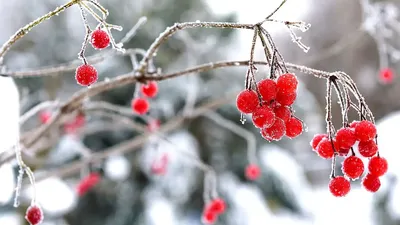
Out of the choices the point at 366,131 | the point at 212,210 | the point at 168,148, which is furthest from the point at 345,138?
the point at 168,148

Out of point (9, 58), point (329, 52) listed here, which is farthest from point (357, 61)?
point (329, 52)

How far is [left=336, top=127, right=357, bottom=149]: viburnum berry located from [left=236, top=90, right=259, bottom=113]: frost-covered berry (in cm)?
11

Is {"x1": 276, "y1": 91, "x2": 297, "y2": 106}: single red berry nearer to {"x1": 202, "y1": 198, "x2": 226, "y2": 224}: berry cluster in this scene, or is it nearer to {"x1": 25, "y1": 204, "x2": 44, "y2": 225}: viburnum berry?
{"x1": 25, "y1": 204, "x2": 44, "y2": 225}: viburnum berry

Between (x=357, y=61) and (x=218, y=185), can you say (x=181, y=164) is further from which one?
(x=357, y=61)

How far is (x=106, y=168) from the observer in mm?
2195

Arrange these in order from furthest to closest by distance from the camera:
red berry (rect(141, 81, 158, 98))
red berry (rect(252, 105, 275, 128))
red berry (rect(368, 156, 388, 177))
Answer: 1. red berry (rect(141, 81, 158, 98))
2. red berry (rect(368, 156, 388, 177))
3. red berry (rect(252, 105, 275, 128))

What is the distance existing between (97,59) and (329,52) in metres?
0.69

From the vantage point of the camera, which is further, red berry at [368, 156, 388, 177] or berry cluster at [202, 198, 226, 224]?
berry cluster at [202, 198, 226, 224]

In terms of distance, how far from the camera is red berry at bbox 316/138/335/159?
523 millimetres

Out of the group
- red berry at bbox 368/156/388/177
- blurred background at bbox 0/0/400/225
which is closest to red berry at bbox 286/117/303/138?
red berry at bbox 368/156/388/177

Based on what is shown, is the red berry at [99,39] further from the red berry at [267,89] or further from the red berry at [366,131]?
the red berry at [366,131]

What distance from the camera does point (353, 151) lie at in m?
0.53

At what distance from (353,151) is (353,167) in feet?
0.08

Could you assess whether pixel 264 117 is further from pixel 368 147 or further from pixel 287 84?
pixel 368 147
